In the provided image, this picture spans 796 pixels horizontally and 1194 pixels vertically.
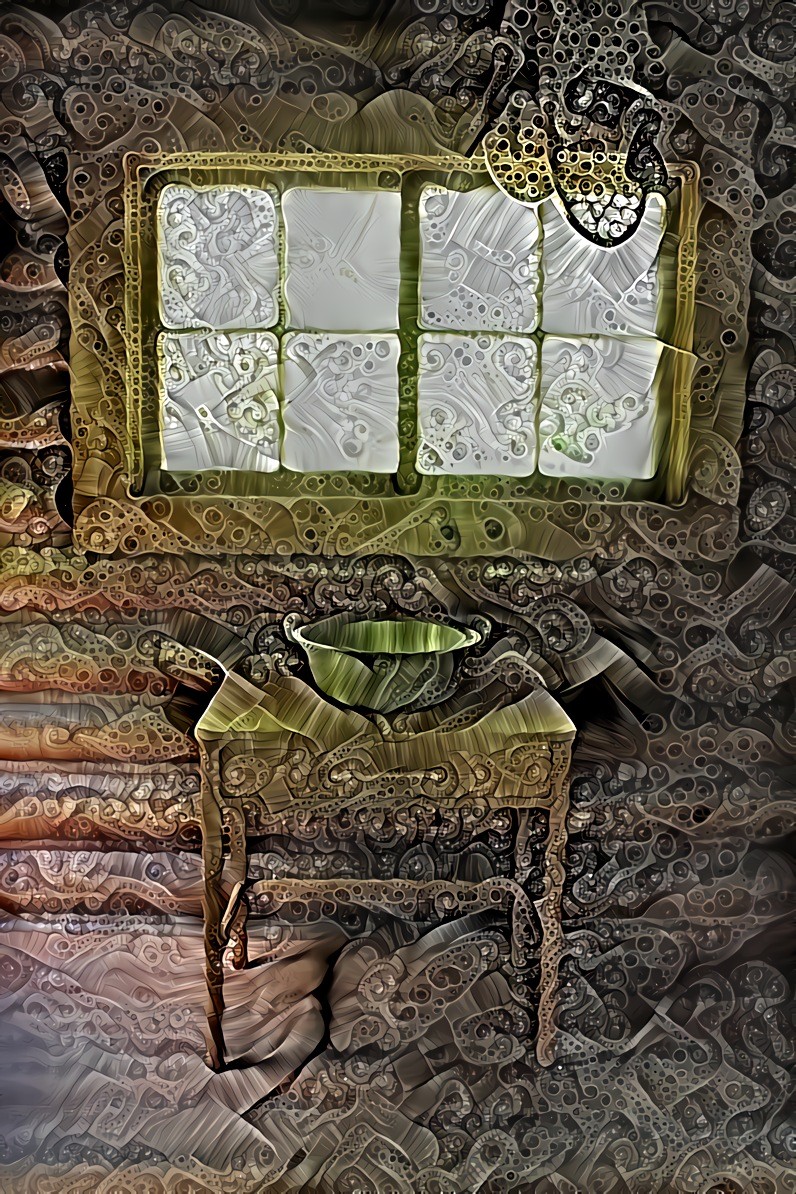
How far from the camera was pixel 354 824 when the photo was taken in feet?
6.55

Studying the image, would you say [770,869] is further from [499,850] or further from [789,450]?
[789,450]

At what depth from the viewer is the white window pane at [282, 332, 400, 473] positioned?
6.38ft

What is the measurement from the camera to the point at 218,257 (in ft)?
6.30

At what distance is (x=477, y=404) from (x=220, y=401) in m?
0.55

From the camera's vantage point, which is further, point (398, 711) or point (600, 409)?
point (600, 409)

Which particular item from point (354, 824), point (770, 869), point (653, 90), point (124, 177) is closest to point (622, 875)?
A: point (770, 869)

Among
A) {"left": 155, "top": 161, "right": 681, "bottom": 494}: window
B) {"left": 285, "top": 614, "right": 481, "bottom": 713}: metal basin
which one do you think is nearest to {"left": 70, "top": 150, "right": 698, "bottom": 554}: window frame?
{"left": 155, "top": 161, "right": 681, "bottom": 494}: window

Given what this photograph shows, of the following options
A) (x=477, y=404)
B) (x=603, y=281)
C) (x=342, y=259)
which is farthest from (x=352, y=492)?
(x=603, y=281)

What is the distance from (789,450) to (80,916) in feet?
6.06

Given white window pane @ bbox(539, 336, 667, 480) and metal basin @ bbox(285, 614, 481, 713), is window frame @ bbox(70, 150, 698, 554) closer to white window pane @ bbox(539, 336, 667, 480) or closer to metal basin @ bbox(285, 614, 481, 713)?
white window pane @ bbox(539, 336, 667, 480)

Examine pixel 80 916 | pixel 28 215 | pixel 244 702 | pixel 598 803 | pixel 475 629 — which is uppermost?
pixel 28 215

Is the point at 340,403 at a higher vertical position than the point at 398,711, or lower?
higher

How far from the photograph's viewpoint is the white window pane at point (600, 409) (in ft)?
6.39

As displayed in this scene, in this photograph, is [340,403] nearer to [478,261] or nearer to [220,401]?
[220,401]
